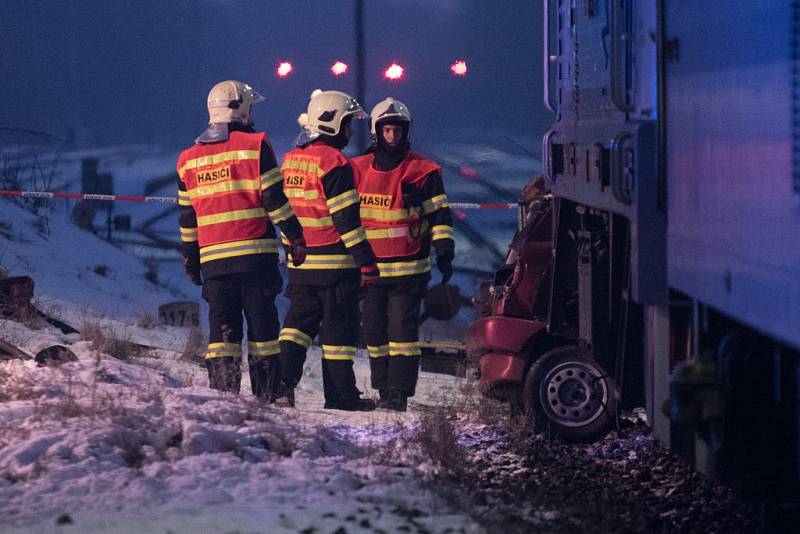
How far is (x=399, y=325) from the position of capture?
10227 millimetres

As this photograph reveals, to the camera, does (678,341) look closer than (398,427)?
Yes

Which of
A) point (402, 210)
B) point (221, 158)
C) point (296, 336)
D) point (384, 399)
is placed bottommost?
point (384, 399)

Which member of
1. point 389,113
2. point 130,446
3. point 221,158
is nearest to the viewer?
point 130,446

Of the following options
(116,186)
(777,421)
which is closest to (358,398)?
(777,421)

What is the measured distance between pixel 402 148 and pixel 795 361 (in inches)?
225

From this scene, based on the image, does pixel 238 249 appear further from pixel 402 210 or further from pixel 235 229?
pixel 402 210

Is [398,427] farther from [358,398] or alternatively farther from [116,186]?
[116,186]

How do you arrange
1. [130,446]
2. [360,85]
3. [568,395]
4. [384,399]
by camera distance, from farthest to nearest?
[360,85] → [384,399] → [568,395] → [130,446]

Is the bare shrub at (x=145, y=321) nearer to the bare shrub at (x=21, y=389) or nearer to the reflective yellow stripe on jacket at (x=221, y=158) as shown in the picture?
the reflective yellow stripe on jacket at (x=221, y=158)

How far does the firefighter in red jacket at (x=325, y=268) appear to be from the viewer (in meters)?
9.94

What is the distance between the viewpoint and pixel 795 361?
4.67m

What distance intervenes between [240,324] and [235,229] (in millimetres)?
702

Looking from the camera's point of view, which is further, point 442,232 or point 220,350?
point 442,232

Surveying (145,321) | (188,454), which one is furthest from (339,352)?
(145,321)
